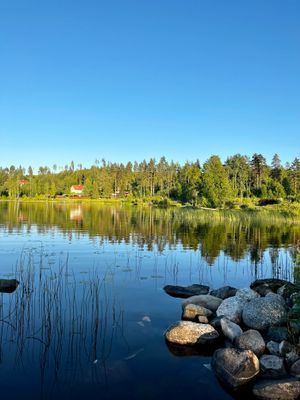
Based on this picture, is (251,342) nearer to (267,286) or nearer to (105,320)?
(105,320)

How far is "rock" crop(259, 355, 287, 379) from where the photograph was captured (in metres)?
8.77

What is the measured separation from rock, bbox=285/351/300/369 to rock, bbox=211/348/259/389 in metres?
0.75

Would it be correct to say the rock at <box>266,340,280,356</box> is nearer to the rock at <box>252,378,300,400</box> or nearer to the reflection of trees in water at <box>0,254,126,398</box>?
the rock at <box>252,378,300,400</box>

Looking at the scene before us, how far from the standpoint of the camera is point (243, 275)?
2000 cm

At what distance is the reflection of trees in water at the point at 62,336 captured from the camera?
30.0 ft

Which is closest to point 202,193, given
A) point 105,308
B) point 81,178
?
point 105,308

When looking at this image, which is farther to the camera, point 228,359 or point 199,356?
point 199,356

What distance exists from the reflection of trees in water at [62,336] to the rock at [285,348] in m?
4.45

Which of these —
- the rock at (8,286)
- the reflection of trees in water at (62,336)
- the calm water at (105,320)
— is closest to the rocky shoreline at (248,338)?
the calm water at (105,320)

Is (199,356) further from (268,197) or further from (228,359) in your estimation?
(268,197)

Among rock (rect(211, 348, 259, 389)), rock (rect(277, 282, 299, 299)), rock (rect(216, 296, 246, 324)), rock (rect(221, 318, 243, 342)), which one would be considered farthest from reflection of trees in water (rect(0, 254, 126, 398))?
rock (rect(277, 282, 299, 299))

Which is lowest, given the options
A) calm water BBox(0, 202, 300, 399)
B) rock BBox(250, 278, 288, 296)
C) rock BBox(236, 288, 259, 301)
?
calm water BBox(0, 202, 300, 399)

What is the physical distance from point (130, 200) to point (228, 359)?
11978 centimetres

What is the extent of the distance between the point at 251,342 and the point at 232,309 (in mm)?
2488
